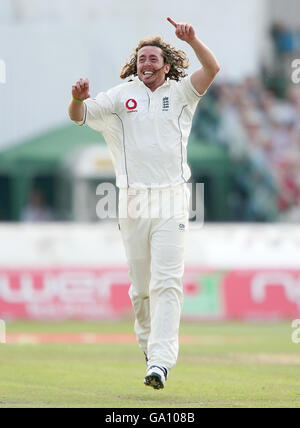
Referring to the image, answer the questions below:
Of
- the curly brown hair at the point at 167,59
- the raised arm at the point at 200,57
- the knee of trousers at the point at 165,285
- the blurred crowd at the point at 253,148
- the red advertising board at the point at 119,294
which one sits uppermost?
the blurred crowd at the point at 253,148

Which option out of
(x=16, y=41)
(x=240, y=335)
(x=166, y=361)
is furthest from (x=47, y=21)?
(x=166, y=361)

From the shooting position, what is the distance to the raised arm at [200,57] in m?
7.33

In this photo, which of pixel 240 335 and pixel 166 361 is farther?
pixel 240 335

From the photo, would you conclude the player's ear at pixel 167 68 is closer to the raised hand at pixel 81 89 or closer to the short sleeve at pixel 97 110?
the short sleeve at pixel 97 110

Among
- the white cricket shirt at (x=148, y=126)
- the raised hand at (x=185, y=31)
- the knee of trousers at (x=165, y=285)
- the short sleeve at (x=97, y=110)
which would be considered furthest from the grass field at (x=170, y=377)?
the raised hand at (x=185, y=31)

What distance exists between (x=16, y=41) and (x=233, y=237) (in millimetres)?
6405

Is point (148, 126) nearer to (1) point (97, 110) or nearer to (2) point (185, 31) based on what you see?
(1) point (97, 110)

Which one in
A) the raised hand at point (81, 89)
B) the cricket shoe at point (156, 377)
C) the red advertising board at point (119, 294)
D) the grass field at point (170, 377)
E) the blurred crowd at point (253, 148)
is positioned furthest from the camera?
the blurred crowd at point (253, 148)

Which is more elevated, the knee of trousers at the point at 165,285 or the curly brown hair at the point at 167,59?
the curly brown hair at the point at 167,59

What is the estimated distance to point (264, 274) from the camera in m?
17.2

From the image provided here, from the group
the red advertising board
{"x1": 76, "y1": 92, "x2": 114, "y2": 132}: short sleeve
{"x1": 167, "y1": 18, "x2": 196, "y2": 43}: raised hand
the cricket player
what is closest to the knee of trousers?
the cricket player

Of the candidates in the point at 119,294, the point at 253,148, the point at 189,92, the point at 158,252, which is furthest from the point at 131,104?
the point at 253,148
